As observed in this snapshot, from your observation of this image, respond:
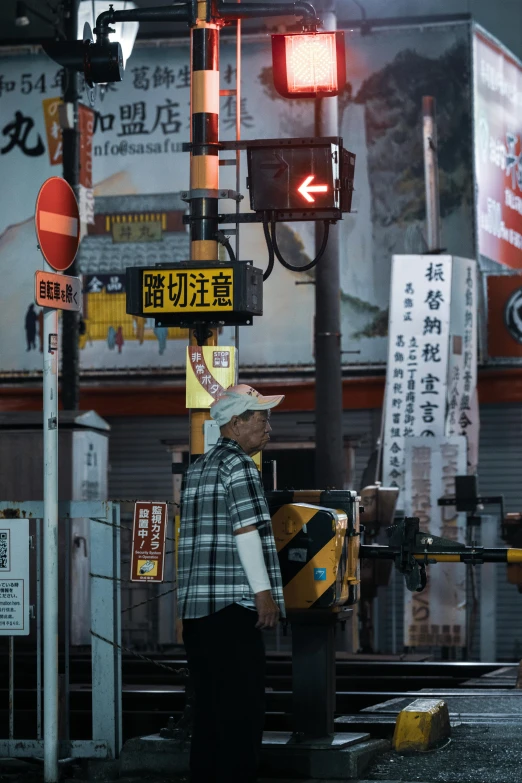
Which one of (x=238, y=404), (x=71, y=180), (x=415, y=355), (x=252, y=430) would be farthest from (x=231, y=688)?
(x=71, y=180)

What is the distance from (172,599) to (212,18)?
11.8 meters

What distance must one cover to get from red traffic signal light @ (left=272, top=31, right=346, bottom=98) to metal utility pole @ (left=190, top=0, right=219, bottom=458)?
83 cm

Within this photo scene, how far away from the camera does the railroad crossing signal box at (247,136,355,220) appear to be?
884 cm

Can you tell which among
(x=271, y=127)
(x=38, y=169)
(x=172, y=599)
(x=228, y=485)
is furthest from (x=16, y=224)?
(x=228, y=485)

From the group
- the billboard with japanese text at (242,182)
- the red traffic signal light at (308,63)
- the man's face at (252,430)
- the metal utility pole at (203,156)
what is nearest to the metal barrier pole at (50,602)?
the metal utility pole at (203,156)

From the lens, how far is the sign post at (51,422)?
26.0 feet

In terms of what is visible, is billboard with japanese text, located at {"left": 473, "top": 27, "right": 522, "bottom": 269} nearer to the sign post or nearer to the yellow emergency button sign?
the yellow emergency button sign

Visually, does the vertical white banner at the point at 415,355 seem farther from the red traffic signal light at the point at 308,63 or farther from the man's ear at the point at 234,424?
the man's ear at the point at 234,424

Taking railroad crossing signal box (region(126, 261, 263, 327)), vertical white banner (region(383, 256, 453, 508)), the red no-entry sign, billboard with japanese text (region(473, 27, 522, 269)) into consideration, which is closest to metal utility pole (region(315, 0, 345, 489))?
vertical white banner (region(383, 256, 453, 508))

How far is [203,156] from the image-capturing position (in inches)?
346

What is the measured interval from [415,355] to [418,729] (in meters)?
10.5

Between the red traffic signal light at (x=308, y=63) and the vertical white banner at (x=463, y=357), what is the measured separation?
9.41m

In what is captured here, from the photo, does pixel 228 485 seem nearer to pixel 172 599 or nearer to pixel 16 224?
pixel 172 599

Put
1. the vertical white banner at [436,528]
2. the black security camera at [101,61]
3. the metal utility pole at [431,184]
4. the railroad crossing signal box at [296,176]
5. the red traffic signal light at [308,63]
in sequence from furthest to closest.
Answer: the metal utility pole at [431,184]
the vertical white banner at [436,528]
the red traffic signal light at [308,63]
the black security camera at [101,61]
the railroad crossing signal box at [296,176]
